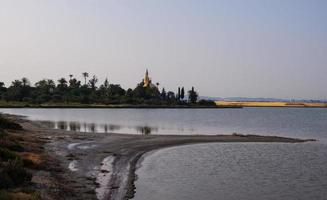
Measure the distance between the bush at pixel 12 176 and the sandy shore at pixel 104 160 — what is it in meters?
2.39

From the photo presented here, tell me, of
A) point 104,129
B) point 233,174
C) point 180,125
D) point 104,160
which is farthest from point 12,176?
point 180,125

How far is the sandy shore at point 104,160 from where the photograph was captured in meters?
22.6

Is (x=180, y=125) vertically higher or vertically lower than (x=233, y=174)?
higher

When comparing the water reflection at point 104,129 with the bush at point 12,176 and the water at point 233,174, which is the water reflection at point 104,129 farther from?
the bush at point 12,176

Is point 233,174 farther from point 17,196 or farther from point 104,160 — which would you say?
point 17,196

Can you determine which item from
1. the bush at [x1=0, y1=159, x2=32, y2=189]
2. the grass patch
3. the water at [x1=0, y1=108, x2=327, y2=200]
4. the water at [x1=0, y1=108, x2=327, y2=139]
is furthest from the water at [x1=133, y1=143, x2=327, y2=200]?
the water at [x1=0, y1=108, x2=327, y2=139]

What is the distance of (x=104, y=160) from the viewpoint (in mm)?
33250

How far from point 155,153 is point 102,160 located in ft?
27.6

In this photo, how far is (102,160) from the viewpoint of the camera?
109 ft

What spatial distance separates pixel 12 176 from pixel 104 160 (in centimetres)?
1430

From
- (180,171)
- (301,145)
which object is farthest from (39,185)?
(301,145)

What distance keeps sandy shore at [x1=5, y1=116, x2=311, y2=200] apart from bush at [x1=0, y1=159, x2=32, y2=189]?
239 centimetres

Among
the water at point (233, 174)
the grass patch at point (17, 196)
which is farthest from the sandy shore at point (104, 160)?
the grass patch at point (17, 196)

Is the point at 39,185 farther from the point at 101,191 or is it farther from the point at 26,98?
the point at 26,98
